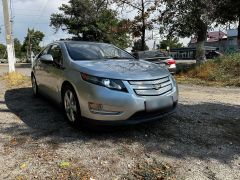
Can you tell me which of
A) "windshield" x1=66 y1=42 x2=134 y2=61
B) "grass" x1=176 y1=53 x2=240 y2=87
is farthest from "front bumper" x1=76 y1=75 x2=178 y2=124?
"grass" x1=176 y1=53 x2=240 y2=87

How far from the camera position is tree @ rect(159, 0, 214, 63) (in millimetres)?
13966

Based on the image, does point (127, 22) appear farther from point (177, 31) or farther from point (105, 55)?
point (105, 55)

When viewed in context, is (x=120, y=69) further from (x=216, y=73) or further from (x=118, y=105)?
(x=216, y=73)

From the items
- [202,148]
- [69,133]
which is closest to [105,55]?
[69,133]

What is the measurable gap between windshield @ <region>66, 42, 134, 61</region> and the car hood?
0.39 metres

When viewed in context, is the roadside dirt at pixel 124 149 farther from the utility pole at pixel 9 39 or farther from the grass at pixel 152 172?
the utility pole at pixel 9 39

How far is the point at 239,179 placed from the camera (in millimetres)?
3355

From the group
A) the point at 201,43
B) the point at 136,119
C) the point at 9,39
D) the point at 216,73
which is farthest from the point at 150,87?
the point at 9,39

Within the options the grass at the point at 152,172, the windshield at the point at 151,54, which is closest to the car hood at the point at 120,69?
the grass at the point at 152,172

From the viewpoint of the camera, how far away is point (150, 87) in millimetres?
4449

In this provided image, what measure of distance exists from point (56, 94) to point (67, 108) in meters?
0.71

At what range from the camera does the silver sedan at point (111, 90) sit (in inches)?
169

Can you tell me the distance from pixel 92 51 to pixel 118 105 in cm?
185

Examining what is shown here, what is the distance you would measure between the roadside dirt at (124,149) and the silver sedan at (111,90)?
1.10 feet
